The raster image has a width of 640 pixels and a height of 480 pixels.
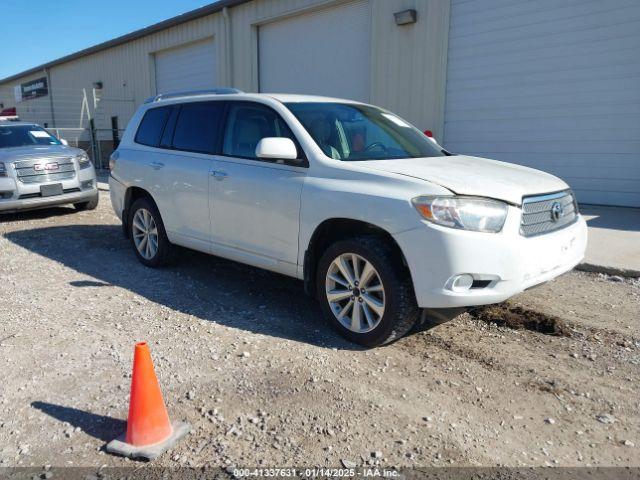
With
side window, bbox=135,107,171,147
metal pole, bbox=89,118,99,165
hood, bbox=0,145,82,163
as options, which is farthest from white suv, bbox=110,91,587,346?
metal pole, bbox=89,118,99,165

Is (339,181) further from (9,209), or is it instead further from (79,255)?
(9,209)

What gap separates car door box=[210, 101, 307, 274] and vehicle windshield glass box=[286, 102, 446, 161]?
24cm

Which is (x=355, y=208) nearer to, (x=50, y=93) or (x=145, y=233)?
Answer: (x=145, y=233)

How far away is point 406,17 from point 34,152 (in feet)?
24.2

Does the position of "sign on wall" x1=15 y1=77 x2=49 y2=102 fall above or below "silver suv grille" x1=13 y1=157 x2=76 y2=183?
above

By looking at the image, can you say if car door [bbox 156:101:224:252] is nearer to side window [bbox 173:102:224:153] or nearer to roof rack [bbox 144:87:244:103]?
side window [bbox 173:102:224:153]

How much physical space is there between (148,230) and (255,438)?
146 inches

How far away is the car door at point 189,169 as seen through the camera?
16.9 feet

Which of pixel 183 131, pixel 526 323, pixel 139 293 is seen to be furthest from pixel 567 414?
pixel 183 131

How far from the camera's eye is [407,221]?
359cm

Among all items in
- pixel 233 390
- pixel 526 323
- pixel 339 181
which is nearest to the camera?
pixel 233 390

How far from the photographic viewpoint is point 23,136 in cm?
993

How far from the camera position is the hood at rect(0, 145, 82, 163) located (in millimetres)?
8852

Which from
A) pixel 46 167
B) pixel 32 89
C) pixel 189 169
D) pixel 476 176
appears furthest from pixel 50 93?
pixel 476 176
